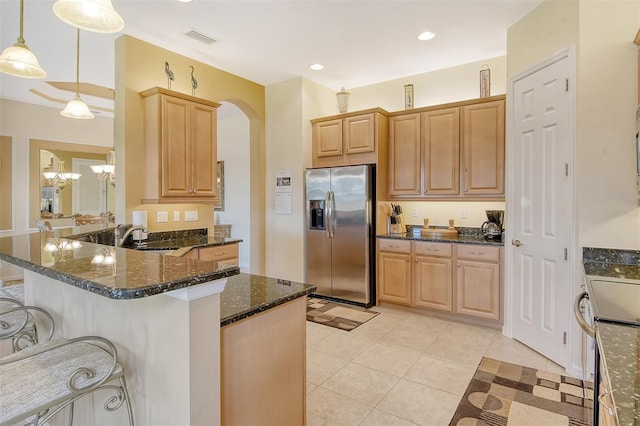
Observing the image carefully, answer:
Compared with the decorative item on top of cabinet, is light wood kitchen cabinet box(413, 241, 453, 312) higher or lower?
lower

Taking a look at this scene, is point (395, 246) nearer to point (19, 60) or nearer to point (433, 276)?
point (433, 276)

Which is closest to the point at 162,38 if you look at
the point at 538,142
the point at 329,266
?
the point at 329,266

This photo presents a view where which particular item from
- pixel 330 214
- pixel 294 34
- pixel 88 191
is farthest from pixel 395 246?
pixel 88 191

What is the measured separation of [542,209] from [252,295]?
256 cm

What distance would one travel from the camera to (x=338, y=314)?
3945 millimetres

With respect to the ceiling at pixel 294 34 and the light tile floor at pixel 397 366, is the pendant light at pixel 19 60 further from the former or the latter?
the light tile floor at pixel 397 366

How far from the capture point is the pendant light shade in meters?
1.67

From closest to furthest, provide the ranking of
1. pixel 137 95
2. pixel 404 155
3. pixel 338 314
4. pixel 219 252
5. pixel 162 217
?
pixel 137 95, pixel 219 252, pixel 162 217, pixel 338 314, pixel 404 155

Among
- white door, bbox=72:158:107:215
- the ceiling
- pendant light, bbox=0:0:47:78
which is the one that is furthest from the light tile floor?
white door, bbox=72:158:107:215

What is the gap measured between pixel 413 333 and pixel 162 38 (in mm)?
3928

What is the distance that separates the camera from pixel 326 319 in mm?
3781

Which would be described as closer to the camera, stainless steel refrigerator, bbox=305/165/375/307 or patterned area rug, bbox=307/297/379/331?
patterned area rug, bbox=307/297/379/331

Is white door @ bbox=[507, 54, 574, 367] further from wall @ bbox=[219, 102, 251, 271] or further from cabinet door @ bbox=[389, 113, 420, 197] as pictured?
wall @ bbox=[219, 102, 251, 271]

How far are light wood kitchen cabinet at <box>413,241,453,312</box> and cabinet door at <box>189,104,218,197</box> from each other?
8.09 feet
